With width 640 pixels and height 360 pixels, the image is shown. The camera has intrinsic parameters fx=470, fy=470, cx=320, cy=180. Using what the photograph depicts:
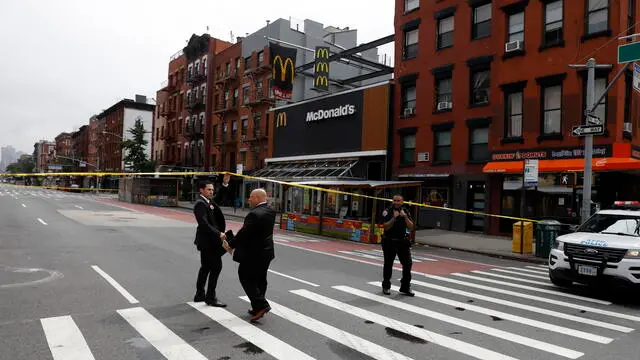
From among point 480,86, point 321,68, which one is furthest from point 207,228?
point 321,68

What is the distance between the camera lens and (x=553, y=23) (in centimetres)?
2072

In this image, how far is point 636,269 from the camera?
780 cm

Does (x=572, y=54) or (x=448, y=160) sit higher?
(x=572, y=54)

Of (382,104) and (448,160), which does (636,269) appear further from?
(382,104)

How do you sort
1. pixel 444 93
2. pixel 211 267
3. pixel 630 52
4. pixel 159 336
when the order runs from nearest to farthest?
1. pixel 159 336
2. pixel 211 267
3. pixel 630 52
4. pixel 444 93

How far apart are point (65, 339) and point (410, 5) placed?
26220 mm

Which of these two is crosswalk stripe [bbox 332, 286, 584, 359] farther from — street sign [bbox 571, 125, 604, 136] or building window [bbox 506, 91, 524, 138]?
building window [bbox 506, 91, 524, 138]

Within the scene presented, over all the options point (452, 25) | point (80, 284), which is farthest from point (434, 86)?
point (80, 284)

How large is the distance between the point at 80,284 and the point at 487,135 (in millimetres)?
19455

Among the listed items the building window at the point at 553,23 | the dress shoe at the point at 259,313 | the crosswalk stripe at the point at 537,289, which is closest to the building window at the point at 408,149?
the building window at the point at 553,23

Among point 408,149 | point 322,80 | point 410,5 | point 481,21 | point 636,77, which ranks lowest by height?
point 408,149

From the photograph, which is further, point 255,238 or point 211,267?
point 211,267

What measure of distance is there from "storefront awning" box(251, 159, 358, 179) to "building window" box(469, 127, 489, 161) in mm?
7224

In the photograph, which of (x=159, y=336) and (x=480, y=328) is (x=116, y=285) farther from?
(x=480, y=328)
